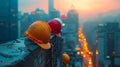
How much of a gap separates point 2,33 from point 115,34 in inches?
1995

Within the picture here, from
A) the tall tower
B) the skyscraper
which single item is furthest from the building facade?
the tall tower

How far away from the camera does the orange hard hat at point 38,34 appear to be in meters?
9.37

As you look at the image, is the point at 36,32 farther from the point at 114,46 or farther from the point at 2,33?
the point at 114,46

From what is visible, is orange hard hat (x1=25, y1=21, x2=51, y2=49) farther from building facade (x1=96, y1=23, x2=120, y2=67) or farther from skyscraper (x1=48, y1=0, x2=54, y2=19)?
skyscraper (x1=48, y1=0, x2=54, y2=19)

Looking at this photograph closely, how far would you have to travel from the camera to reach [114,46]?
6850 cm

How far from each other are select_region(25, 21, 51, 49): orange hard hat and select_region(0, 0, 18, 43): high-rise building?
46.5 ft

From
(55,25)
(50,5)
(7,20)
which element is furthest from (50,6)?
(55,25)

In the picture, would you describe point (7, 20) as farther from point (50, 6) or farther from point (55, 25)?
point (50, 6)

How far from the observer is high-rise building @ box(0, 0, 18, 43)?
2469cm

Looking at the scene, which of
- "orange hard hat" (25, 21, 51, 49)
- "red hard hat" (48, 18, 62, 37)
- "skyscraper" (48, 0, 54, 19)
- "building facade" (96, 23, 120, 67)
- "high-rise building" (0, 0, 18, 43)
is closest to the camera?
"orange hard hat" (25, 21, 51, 49)

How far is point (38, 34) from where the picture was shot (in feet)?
30.5

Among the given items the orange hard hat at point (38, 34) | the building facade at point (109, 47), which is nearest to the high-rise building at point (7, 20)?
the orange hard hat at point (38, 34)

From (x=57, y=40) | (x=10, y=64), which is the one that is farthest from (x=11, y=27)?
(x=10, y=64)

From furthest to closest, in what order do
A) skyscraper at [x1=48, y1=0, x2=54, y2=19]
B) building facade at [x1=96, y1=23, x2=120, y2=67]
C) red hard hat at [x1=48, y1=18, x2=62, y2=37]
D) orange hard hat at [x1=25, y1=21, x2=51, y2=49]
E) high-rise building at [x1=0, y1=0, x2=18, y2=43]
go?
skyscraper at [x1=48, y1=0, x2=54, y2=19] < building facade at [x1=96, y1=23, x2=120, y2=67] < high-rise building at [x1=0, y1=0, x2=18, y2=43] < red hard hat at [x1=48, y1=18, x2=62, y2=37] < orange hard hat at [x1=25, y1=21, x2=51, y2=49]
